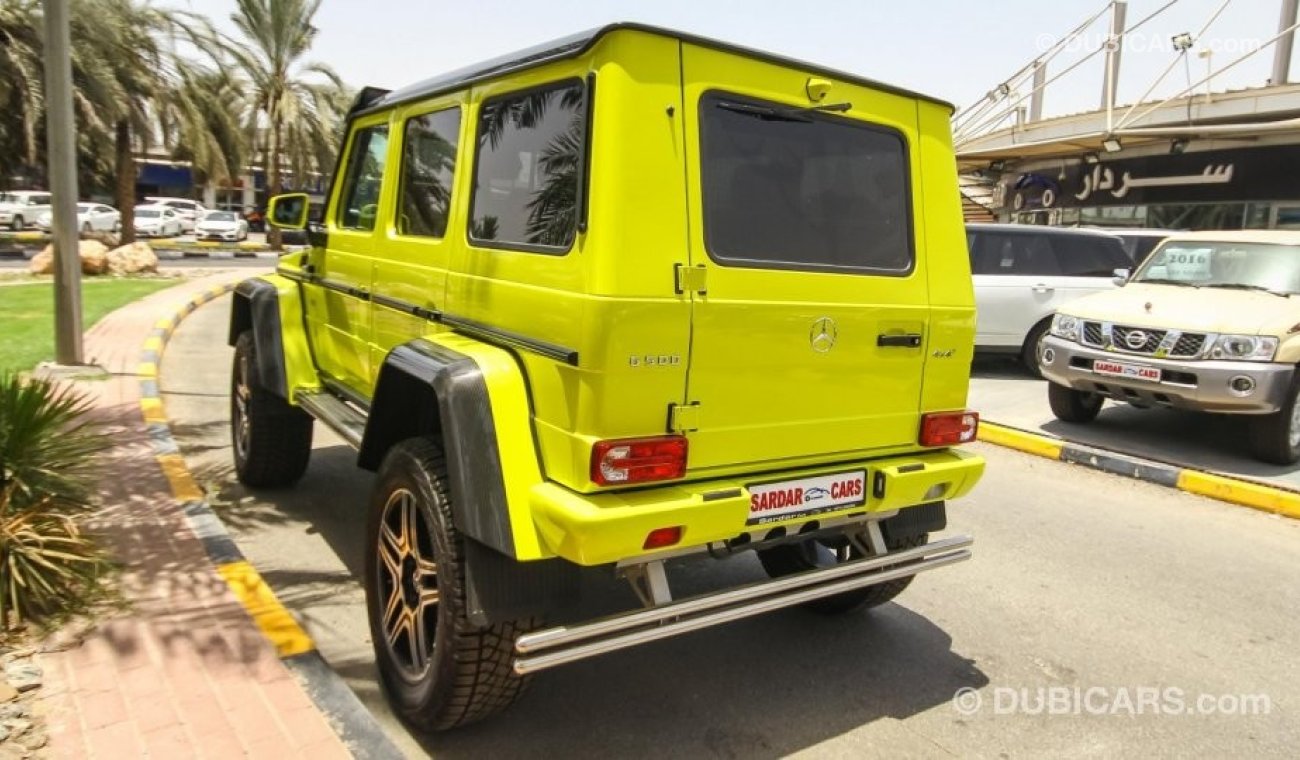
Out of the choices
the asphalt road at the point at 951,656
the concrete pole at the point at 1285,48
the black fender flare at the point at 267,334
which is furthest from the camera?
the concrete pole at the point at 1285,48

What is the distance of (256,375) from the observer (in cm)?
504

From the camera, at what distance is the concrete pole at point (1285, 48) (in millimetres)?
15234

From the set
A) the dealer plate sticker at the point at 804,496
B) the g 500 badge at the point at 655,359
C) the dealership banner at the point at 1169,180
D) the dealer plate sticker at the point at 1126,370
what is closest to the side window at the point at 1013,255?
the dealer plate sticker at the point at 1126,370

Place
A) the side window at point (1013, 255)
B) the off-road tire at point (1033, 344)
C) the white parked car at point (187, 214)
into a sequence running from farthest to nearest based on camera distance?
the white parked car at point (187, 214), the side window at point (1013, 255), the off-road tire at point (1033, 344)

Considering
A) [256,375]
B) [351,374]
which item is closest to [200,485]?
[256,375]

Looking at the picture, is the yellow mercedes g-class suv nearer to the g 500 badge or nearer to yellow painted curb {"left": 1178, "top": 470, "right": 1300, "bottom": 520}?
the g 500 badge

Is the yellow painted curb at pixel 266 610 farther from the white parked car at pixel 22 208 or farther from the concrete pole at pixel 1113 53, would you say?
the white parked car at pixel 22 208

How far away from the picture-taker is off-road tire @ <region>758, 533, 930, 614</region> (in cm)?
373

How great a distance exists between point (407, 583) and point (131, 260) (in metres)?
19.5

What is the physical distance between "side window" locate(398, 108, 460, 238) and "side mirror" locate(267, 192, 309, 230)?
140cm

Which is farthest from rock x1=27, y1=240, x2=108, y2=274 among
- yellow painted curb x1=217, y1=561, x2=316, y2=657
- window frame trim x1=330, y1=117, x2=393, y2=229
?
yellow painted curb x1=217, y1=561, x2=316, y2=657

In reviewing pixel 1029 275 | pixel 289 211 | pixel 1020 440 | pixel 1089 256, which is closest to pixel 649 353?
pixel 289 211

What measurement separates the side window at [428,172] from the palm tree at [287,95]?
2305cm

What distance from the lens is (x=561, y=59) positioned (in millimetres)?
2885
